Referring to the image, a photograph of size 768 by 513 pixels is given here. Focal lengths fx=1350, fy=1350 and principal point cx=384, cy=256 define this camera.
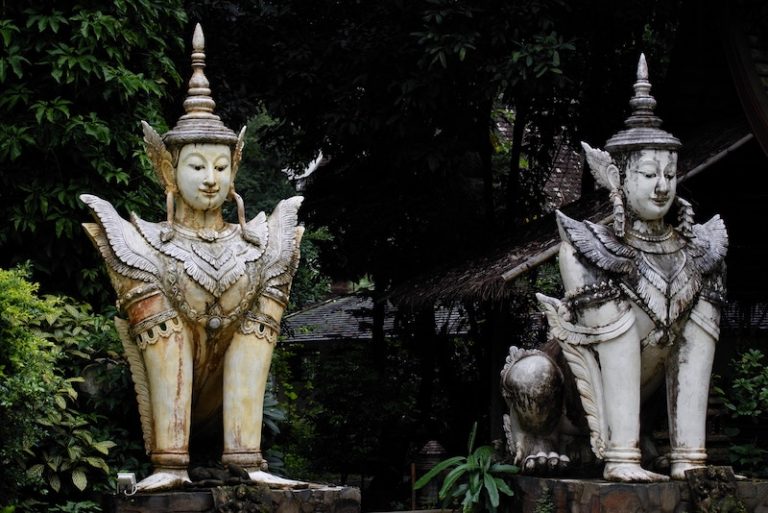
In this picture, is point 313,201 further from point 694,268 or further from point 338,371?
point 694,268

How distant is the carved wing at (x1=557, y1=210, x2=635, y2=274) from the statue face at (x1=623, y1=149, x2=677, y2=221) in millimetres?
244

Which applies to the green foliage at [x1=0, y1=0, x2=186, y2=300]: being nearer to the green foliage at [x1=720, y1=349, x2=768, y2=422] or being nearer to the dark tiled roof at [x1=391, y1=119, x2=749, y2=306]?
the dark tiled roof at [x1=391, y1=119, x2=749, y2=306]

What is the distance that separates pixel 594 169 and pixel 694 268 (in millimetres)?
870

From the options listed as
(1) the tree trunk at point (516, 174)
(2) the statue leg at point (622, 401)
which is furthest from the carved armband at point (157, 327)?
(1) the tree trunk at point (516, 174)

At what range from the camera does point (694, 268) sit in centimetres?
809

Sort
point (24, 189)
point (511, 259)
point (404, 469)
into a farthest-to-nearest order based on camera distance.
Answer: point (404, 469) → point (511, 259) → point (24, 189)

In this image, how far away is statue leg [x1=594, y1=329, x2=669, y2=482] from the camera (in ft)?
25.9

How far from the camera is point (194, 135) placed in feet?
25.6

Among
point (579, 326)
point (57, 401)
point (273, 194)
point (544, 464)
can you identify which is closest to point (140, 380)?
point (57, 401)

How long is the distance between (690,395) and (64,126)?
4.77 metres

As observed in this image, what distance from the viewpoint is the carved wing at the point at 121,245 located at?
7.59 meters

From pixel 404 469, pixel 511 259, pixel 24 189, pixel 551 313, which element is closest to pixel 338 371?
pixel 404 469

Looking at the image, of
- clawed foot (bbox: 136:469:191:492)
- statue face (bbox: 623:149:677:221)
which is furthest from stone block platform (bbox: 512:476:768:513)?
clawed foot (bbox: 136:469:191:492)

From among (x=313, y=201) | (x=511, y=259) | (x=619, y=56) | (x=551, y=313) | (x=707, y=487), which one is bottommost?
(x=707, y=487)
